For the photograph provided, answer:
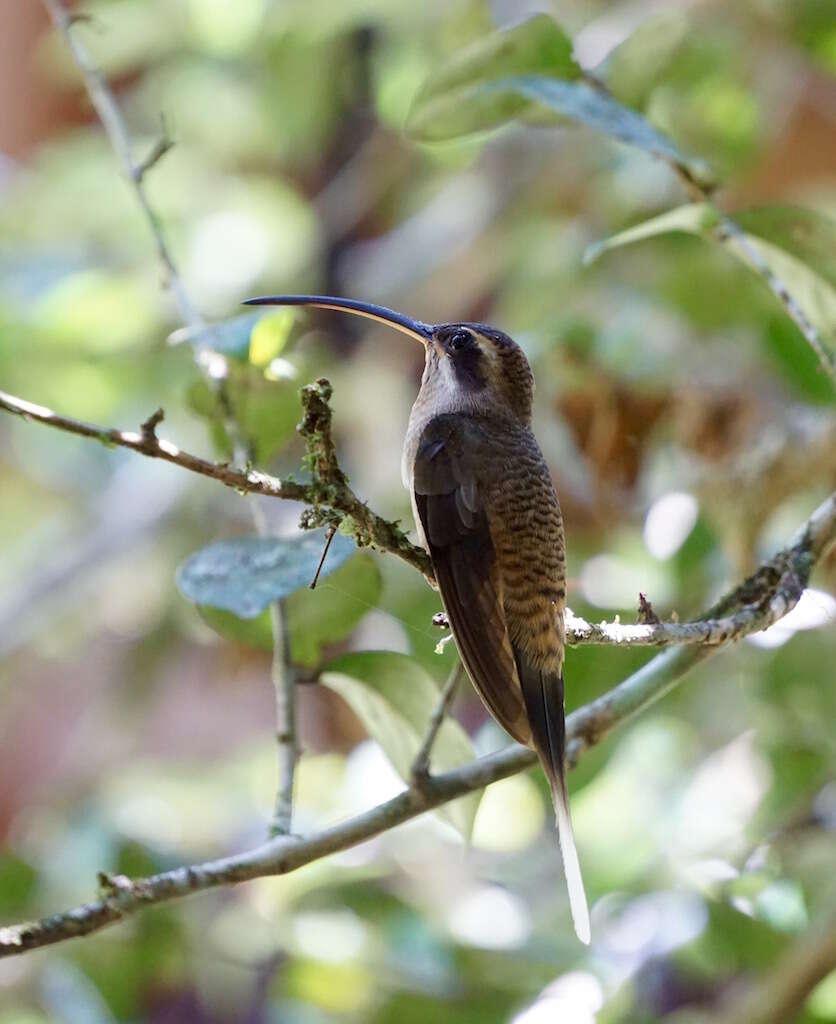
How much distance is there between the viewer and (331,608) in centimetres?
119

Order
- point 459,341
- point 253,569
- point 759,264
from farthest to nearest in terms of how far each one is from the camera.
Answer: point 459,341 → point 759,264 → point 253,569

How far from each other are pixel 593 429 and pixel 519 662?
923 mm

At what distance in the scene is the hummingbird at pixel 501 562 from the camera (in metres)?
1.08

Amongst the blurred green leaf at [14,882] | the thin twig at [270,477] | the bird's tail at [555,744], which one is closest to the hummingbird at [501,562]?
the bird's tail at [555,744]

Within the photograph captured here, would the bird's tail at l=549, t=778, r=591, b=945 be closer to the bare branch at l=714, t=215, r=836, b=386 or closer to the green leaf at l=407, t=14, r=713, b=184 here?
the bare branch at l=714, t=215, r=836, b=386

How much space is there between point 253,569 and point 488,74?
2.16ft

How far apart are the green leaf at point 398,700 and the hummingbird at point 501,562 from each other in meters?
0.11

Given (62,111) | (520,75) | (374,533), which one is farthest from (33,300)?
(62,111)

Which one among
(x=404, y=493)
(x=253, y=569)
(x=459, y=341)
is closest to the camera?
(x=253, y=569)

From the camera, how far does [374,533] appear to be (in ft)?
3.00

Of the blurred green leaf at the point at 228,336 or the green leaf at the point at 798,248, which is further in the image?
the green leaf at the point at 798,248

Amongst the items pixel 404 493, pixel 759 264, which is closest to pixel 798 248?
pixel 759 264

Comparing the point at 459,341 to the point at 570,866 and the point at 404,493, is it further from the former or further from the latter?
the point at 404,493

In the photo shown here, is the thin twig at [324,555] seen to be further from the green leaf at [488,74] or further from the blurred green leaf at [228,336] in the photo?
the green leaf at [488,74]
